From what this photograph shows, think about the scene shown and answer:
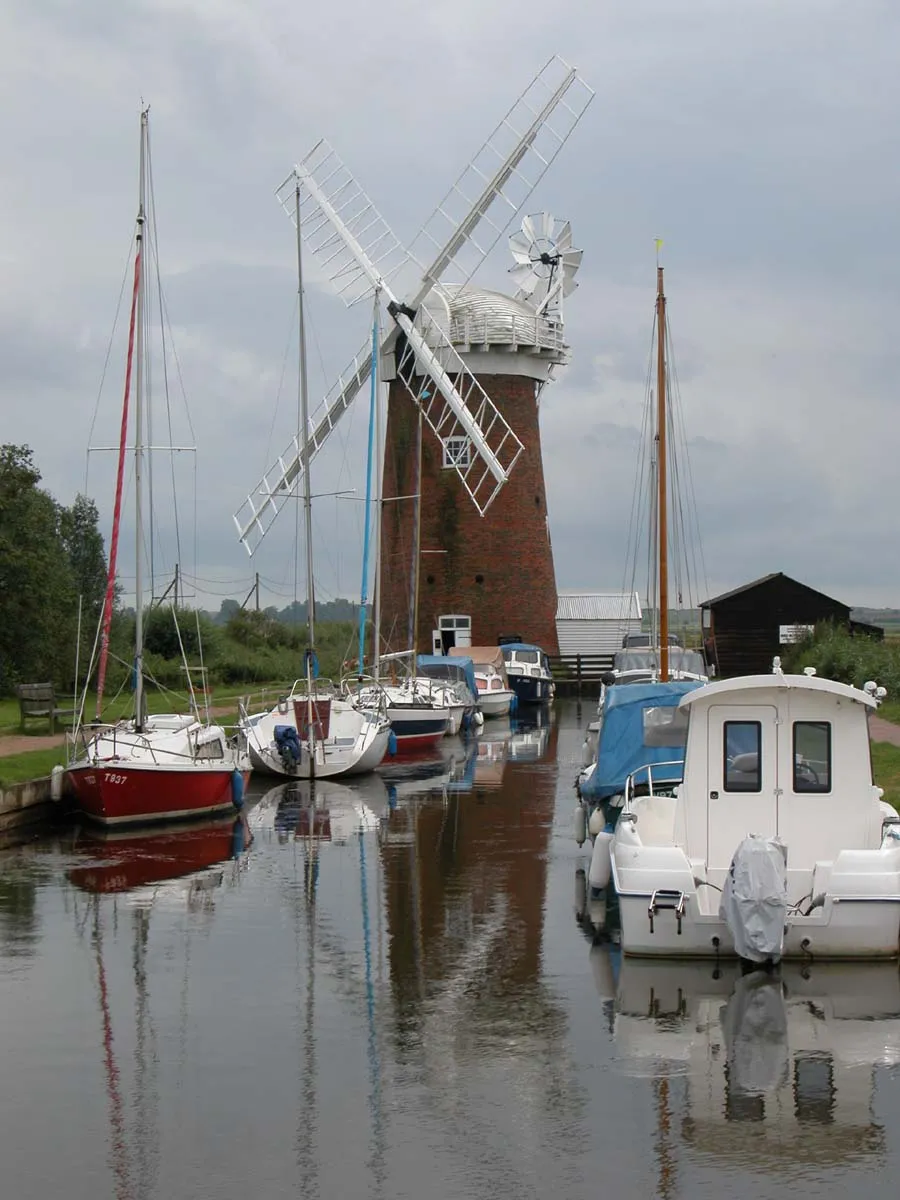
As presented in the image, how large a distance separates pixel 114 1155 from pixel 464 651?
4406 cm

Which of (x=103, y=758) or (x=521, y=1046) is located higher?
(x=103, y=758)

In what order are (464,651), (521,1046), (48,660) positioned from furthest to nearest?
(464,651) < (48,660) < (521,1046)

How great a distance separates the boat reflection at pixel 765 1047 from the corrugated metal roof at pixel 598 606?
54.4 metres

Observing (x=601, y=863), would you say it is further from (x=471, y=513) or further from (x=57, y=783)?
(x=471, y=513)

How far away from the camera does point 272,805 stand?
91.9 ft

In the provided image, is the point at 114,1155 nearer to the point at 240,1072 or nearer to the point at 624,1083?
the point at 240,1072

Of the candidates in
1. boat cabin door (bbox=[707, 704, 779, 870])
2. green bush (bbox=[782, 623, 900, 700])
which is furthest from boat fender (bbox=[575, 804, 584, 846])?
green bush (bbox=[782, 623, 900, 700])

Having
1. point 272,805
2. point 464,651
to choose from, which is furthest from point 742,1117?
point 464,651

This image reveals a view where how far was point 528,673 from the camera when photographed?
2194 inches

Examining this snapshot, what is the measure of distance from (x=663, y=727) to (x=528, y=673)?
35.5 metres

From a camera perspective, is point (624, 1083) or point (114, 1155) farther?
point (624, 1083)

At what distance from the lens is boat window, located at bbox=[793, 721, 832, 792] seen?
15562 mm

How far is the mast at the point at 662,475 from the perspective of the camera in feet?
100.0

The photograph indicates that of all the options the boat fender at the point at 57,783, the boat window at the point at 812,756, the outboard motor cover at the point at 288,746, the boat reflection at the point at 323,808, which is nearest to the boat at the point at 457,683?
the boat reflection at the point at 323,808
